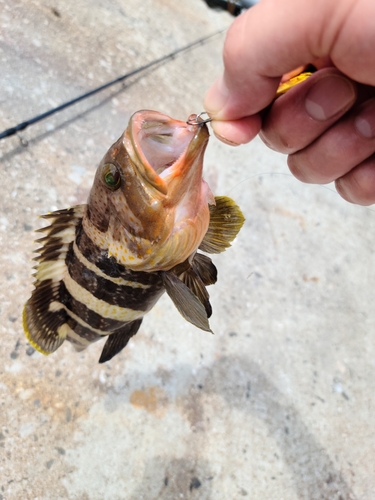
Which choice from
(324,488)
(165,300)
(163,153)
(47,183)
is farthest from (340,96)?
(324,488)

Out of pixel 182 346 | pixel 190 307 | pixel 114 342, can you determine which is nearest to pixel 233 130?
pixel 190 307

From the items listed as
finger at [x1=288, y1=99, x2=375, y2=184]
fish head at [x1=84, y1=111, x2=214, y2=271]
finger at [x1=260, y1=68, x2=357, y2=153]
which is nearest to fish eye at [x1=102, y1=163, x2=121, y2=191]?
fish head at [x1=84, y1=111, x2=214, y2=271]

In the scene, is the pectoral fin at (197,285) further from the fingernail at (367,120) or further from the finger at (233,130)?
the fingernail at (367,120)

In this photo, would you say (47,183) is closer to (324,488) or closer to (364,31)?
(364,31)

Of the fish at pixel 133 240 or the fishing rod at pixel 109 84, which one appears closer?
the fish at pixel 133 240

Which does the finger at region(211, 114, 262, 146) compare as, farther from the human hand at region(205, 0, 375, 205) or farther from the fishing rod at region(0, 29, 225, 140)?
the fishing rod at region(0, 29, 225, 140)

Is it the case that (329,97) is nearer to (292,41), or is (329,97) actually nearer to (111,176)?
(292,41)

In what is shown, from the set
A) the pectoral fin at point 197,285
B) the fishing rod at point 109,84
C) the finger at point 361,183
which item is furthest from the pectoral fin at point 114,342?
the fishing rod at point 109,84
